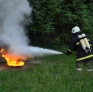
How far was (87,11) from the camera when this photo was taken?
14891mm

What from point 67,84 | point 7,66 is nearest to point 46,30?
point 7,66

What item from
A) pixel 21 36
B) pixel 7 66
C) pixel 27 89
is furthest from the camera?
pixel 21 36

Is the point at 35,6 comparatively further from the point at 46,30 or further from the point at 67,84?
the point at 67,84

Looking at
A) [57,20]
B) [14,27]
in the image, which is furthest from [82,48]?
[57,20]

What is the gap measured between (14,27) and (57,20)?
3.65 meters

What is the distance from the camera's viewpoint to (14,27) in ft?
38.9

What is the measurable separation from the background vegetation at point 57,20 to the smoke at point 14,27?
968 millimetres

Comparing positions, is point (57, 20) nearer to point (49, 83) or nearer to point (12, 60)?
point (12, 60)

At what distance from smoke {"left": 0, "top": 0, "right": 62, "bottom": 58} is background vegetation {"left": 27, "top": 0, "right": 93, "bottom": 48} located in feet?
3.18

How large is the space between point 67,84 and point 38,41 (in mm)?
8219

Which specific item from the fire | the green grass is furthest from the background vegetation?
the green grass

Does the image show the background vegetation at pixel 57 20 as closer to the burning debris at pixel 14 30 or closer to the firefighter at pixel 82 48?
the burning debris at pixel 14 30

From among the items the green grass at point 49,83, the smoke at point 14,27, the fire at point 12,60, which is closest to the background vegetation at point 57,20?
the smoke at point 14,27

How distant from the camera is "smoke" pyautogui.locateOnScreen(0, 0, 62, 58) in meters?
11.3
